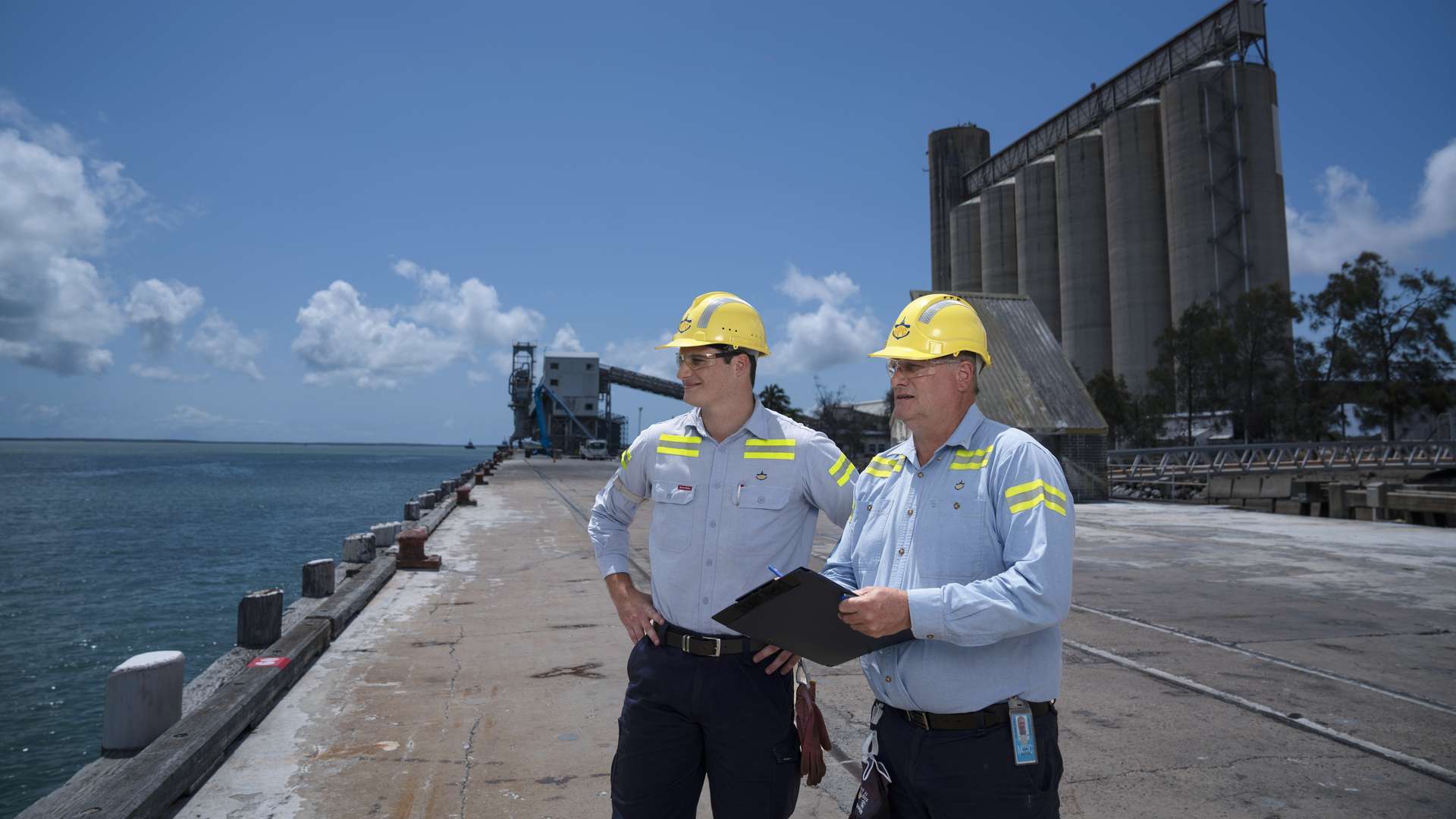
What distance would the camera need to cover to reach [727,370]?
2.95 m

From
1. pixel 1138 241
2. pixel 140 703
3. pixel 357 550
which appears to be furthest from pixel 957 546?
pixel 1138 241

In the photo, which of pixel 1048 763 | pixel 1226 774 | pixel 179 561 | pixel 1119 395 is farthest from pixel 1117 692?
pixel 1119 395

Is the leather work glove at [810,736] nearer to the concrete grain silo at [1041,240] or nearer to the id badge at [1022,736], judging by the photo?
the id badge at [1022,736]

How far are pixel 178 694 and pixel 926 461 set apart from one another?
471cm

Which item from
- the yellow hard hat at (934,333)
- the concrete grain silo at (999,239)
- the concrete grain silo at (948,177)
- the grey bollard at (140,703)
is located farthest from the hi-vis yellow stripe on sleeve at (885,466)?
the concrete grain silo at (948,177)

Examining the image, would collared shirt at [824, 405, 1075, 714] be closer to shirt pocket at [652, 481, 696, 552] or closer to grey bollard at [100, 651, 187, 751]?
shirt pocket at [652, 481, 696, 552]

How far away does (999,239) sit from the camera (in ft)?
203

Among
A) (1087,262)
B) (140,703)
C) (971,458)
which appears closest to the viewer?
(971,458)

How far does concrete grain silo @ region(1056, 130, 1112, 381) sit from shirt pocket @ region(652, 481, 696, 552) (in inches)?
2150

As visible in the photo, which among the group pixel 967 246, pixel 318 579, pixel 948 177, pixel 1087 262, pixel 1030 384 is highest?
pixel 948 177

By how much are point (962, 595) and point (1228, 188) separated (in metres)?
53.1

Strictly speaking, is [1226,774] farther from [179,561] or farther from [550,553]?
[179,561]

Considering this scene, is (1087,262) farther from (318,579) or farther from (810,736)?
(810,736)

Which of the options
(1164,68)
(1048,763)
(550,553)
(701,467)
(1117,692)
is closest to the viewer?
(1048,763)
